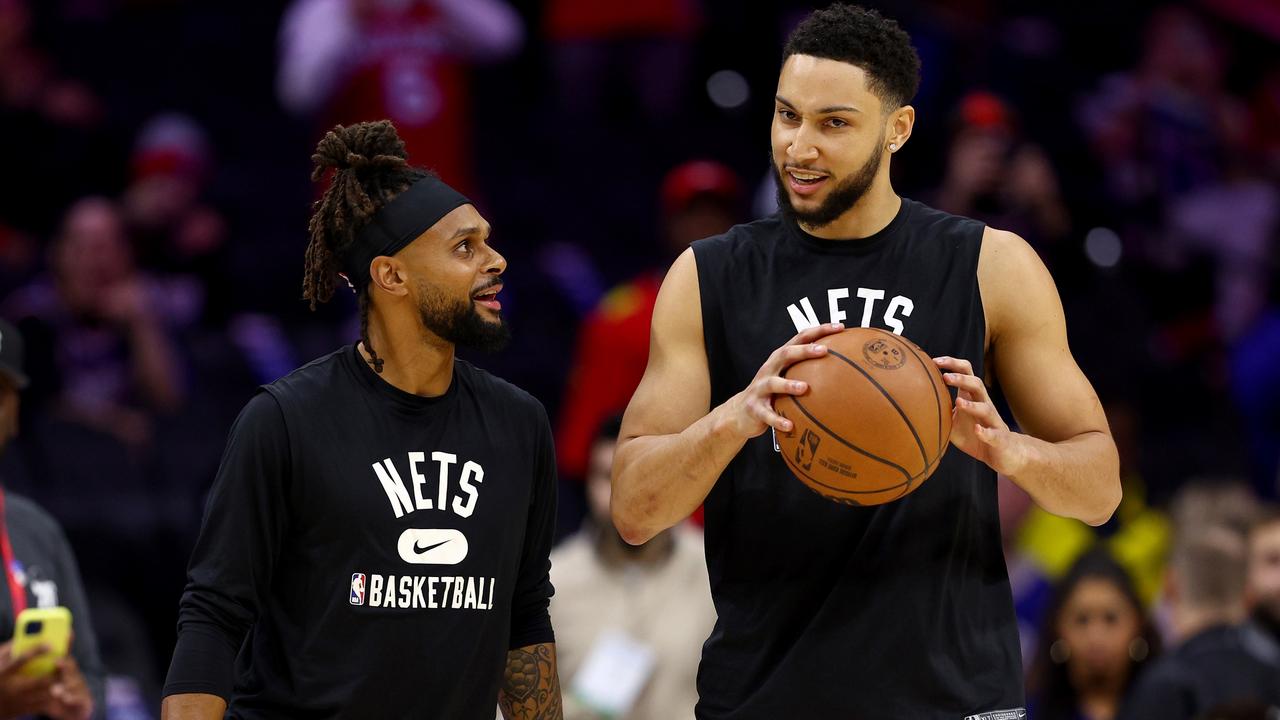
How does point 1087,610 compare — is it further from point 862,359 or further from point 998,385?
point 862,359

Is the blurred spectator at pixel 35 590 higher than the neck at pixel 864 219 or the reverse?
the reverse

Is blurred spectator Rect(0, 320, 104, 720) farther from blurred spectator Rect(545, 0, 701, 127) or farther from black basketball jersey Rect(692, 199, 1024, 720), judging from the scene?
blurred spectator Rect(545, 0, 701, 127)

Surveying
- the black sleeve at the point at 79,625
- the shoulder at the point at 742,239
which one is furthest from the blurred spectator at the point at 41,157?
the shoulder at the point at 742,239

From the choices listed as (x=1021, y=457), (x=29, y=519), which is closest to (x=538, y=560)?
(x=1021, y=457)

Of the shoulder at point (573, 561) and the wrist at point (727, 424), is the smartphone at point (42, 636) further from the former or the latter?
the shoulder at point (573, 561)

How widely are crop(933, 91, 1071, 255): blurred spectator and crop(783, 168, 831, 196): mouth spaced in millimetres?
3299

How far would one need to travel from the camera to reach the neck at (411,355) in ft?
14.3

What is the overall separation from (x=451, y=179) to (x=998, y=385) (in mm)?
5406

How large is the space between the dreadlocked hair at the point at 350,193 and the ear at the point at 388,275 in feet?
0.19

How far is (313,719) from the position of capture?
4082 mm

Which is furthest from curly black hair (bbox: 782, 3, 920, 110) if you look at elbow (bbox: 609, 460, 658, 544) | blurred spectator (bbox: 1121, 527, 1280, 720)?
blurred spectator (bbox: 1121, 527, 1280, 720)

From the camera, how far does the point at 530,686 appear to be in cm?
441

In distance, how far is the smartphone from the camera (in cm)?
482

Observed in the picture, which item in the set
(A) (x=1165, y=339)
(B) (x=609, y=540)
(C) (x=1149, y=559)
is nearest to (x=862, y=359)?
(B) (x=609, y=540)
